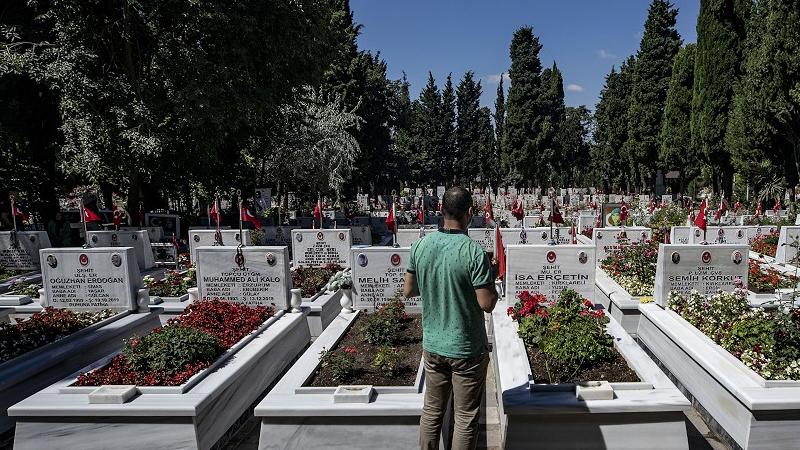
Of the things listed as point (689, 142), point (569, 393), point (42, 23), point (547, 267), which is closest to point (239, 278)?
point (547, 267)

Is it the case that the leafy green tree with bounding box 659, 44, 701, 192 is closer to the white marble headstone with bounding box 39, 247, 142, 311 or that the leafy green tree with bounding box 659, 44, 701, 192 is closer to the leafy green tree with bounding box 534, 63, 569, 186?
the leafy green tree with bounding box 534, 63, 569, 186

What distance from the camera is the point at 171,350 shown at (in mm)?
6070

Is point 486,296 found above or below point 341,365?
above

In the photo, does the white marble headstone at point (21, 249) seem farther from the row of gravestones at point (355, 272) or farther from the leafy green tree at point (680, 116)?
the leafy green tree at point (680, 116)

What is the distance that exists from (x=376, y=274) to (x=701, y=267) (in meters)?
5.49

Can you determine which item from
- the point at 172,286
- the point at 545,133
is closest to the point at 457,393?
the point at 172,286

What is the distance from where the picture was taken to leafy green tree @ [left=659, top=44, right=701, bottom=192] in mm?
36344

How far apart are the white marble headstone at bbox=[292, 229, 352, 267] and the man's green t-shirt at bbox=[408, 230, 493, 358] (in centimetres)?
896

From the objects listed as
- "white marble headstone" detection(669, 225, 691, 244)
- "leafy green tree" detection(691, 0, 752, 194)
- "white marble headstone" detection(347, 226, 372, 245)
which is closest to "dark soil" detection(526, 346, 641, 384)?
"white marble headstone" detection(669, 225, 691, 244)

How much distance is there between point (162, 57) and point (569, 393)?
51.7 ft

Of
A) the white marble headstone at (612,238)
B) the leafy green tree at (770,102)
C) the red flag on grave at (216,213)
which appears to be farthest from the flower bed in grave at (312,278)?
the leafy green tree at (770,102)

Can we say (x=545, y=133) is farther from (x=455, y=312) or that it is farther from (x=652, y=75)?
(x=455, y=312)

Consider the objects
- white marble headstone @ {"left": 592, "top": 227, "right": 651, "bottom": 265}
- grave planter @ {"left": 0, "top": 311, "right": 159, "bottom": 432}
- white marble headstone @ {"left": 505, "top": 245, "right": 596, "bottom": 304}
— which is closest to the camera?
grave planter @ {"left": 0, "top": 311, "right": 159, "bottom": 432}

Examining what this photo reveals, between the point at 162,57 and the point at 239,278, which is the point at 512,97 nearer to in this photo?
the point at 162,57
